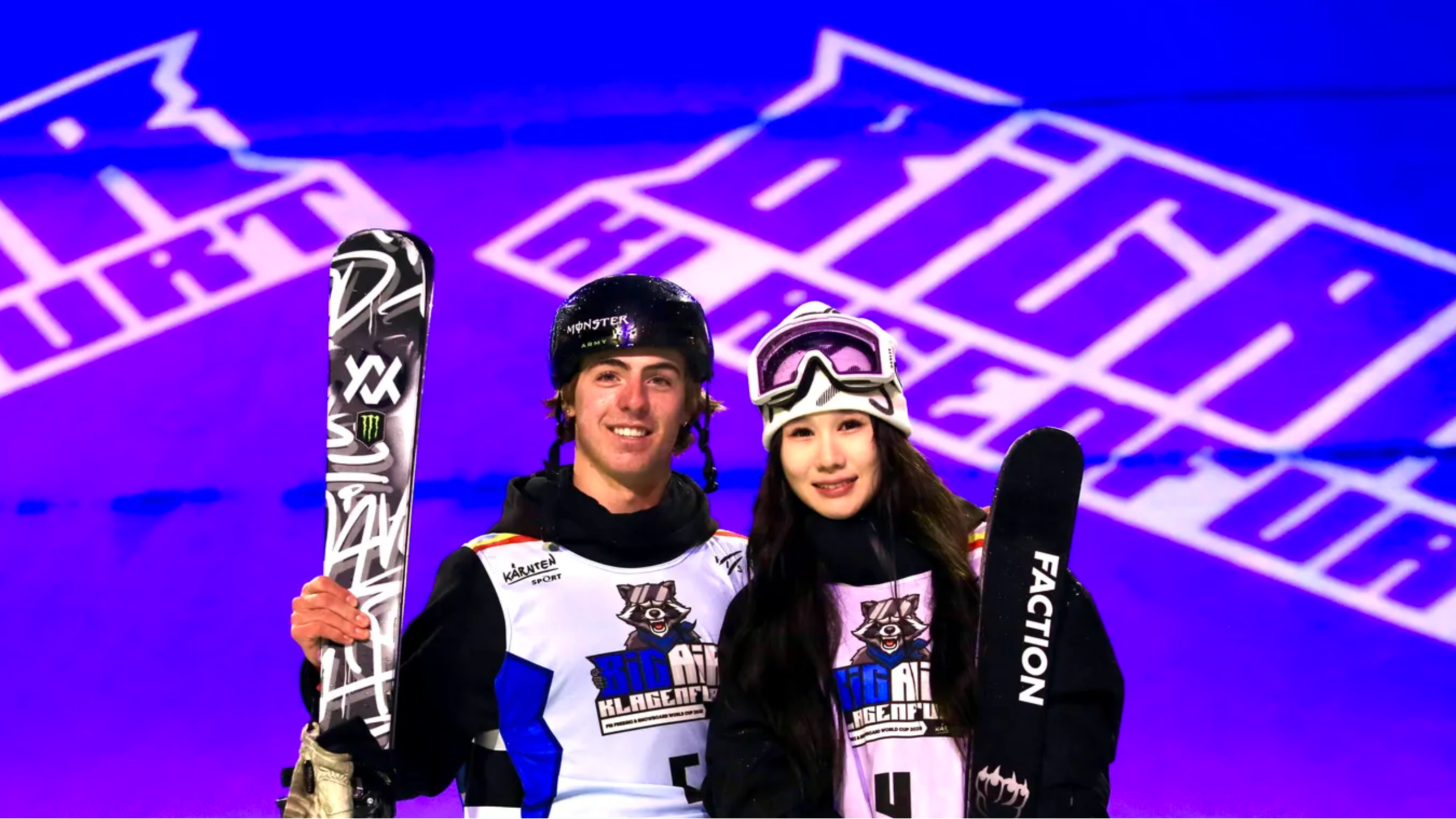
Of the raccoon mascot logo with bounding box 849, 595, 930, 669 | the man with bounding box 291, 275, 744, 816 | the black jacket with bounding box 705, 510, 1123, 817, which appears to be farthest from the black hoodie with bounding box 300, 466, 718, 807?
the raccoon mascot logo with bounding box 849, 595, 930, 669

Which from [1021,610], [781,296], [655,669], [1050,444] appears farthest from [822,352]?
[781,296]

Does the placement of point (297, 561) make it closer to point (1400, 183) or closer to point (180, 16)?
point (180, 16)

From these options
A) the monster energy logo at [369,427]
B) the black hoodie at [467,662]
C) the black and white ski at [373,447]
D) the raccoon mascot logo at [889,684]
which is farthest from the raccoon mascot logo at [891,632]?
the monster energy logo at [369,427]

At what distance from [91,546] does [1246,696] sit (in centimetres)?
309

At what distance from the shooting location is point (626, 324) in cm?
235

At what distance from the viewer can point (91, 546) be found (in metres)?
3.86

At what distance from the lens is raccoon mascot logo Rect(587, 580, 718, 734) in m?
2.25

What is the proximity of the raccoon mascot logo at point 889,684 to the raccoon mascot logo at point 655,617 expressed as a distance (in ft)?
1.13

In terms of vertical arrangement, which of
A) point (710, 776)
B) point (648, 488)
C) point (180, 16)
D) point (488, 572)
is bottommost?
point (710, 776)

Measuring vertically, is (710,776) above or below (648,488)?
below

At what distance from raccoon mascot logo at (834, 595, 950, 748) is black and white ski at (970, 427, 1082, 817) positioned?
0.27 feet

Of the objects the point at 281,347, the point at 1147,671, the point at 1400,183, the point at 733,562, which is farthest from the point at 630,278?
the point at 1400,183

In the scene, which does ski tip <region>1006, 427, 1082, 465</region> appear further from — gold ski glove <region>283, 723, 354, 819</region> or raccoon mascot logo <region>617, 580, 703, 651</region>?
gold ski glove <region>283, 723, 354, 819</region>

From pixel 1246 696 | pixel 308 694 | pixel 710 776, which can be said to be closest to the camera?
pixel 710 776
